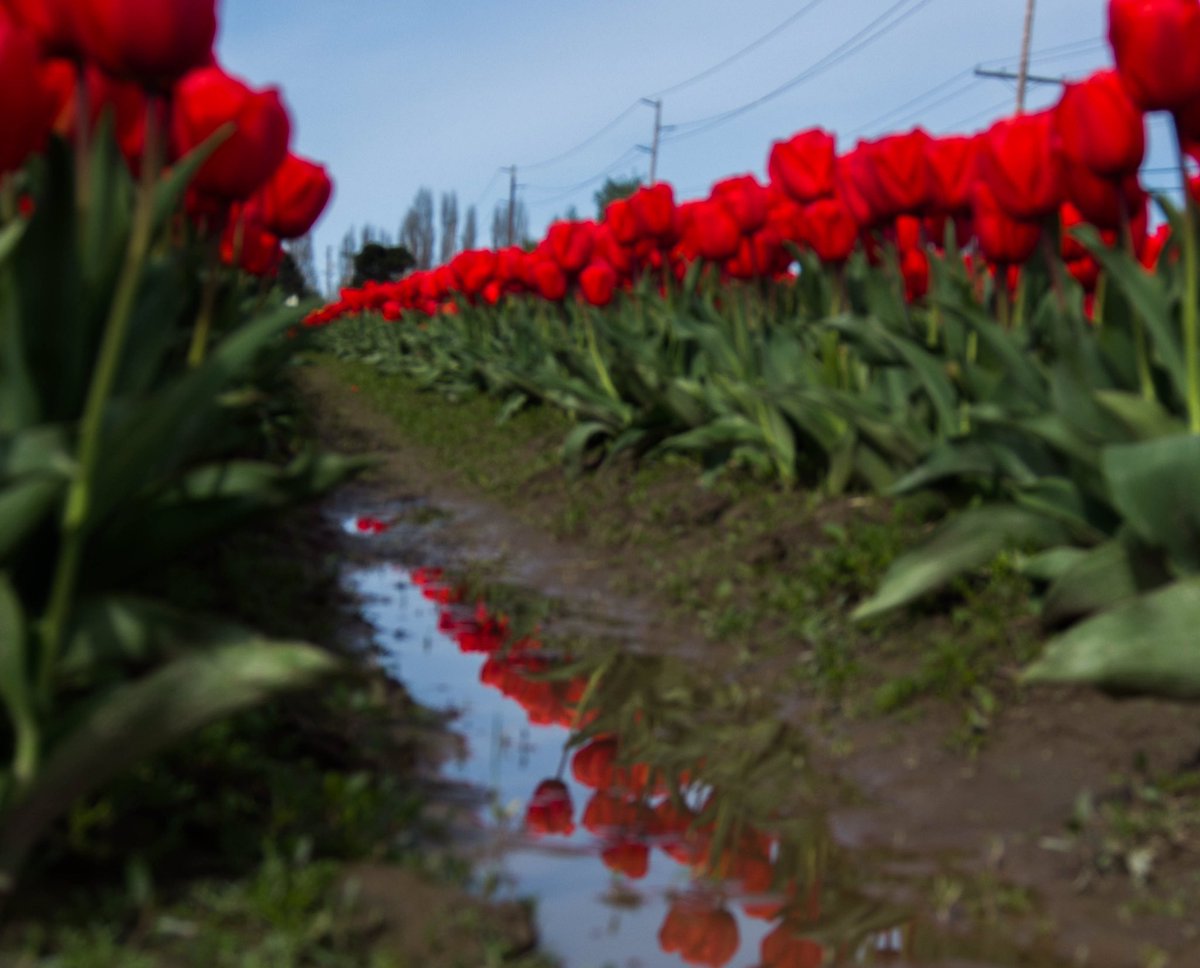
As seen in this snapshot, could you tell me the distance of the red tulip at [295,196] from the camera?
12.2 ft

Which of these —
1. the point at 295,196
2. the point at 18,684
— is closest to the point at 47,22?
the point at 18,684

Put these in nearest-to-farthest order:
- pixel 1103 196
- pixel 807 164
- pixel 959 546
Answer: pixel 1103 196 < pixel 959 546 < pixel 807 164

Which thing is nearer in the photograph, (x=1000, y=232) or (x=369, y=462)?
(x=369, y=462)

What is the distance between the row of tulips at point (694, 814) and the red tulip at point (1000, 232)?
5.15 feet

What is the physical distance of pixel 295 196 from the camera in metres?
3.76

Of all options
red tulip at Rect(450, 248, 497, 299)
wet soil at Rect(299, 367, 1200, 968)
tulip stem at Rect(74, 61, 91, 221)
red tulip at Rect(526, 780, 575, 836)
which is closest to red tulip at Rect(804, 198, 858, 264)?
wet soil at Rect(299, 367, 1200, 968)

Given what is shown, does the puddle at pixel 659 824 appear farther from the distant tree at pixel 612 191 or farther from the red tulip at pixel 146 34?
the distant tree at pixel 612 191

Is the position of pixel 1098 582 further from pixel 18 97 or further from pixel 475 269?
pixel 475 269

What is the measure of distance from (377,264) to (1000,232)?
43014 millimetres

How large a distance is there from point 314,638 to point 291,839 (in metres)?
1.71

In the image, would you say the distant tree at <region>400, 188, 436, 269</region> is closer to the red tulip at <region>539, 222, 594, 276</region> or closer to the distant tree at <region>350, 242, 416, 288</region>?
the distant tree at <region>350, 242, 416, 288</region>

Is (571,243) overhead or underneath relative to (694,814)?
overhead

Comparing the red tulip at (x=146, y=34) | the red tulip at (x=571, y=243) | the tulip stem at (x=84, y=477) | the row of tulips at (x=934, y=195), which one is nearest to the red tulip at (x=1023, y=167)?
the row of tulips at (x=934, y=195)

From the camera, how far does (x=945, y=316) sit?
15.8ft
